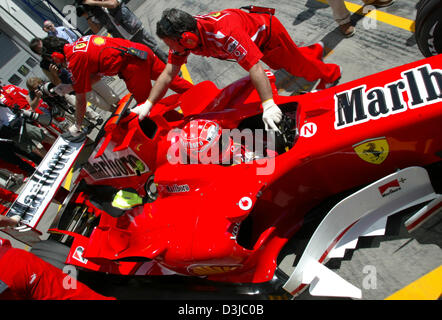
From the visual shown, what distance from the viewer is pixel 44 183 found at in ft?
12.8

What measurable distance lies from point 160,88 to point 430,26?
285 cm

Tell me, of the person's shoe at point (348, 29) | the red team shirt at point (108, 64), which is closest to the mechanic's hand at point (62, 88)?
the red team shirt at point (108, 64)

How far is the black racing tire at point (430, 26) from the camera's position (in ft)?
10.2

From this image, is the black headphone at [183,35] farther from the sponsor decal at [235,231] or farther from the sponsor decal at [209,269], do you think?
the sponsor decal at [209,269]

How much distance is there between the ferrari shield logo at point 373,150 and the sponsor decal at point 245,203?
0.94m

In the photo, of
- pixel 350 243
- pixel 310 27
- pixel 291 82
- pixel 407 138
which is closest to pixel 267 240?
pixel 350 243

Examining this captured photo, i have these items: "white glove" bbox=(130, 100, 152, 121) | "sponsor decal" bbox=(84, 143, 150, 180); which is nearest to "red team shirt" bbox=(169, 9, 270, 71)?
"white glove" bbox=(130, 100, 152, 121)

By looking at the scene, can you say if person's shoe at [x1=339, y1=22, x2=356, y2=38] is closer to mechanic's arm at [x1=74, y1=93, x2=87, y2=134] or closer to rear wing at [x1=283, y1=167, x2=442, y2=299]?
rear wing at [x1=283, y1=167, x2=442, y2=299]

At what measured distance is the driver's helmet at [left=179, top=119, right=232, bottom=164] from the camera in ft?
10.5

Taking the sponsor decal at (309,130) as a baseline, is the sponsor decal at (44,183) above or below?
above

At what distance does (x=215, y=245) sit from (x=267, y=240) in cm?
50

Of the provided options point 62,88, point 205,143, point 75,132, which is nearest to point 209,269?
point 205,143

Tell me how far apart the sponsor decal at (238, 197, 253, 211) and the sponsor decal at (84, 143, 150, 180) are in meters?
1.45
